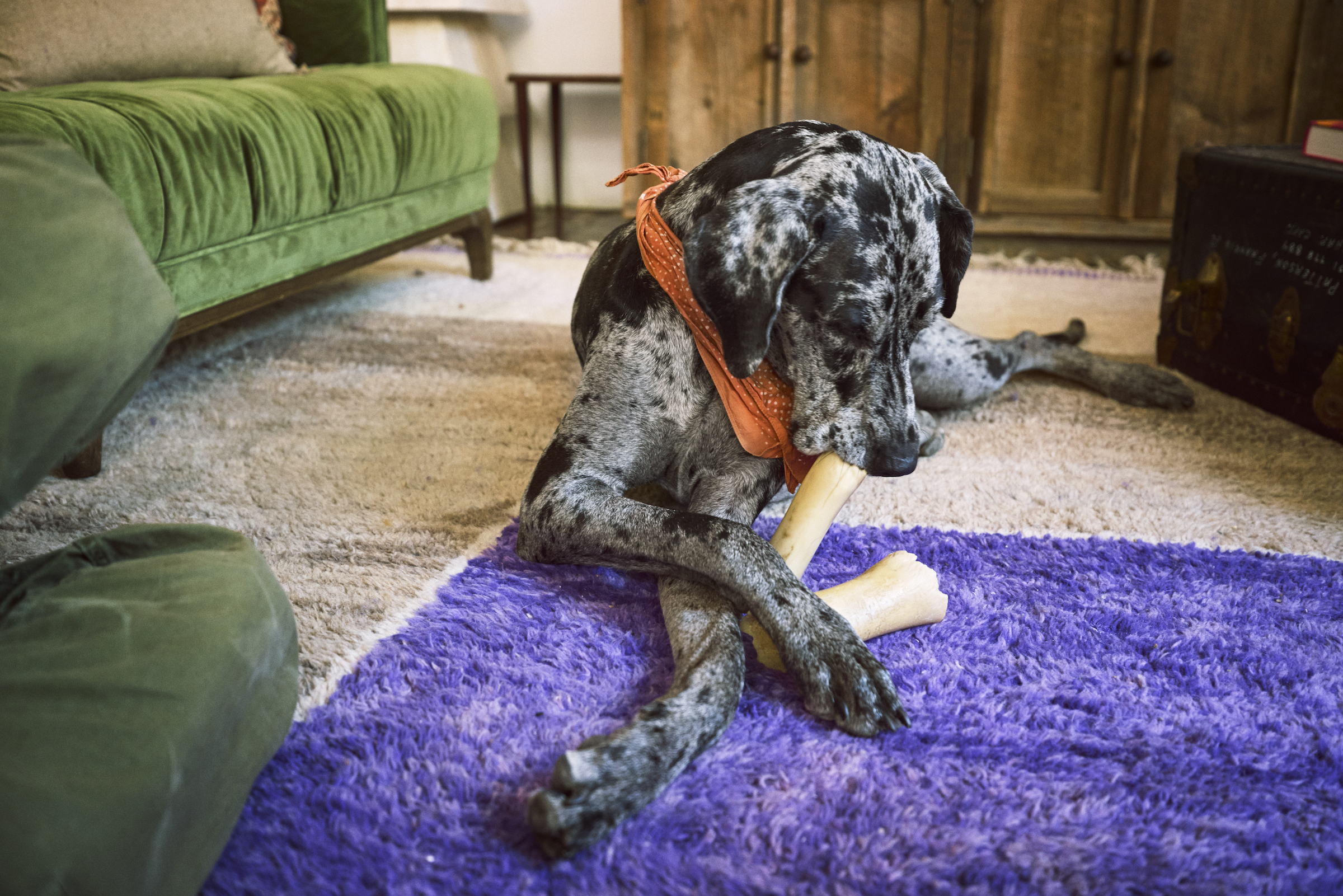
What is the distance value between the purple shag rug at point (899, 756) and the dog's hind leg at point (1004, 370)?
78 centimetres

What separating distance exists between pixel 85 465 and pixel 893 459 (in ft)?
5.00

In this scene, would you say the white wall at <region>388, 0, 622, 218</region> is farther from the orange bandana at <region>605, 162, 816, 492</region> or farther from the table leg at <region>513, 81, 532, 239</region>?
the orange bandana at <region>605, 162, 816, 492</region>

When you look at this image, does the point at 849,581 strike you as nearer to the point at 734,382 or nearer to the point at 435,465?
the point at 734,382

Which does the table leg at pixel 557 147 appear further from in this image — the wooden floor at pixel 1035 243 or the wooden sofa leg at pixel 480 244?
the wooden sofa leg at pixel 480 244

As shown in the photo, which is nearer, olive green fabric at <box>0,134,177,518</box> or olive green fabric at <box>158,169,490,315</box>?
olive green fabric at <box>0,134,177,518</box>

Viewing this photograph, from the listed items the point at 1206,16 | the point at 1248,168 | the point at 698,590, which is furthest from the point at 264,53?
the point at 1206,16

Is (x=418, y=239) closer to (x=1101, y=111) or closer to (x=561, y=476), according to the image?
(x=561, y=476)

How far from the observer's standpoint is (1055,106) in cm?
408

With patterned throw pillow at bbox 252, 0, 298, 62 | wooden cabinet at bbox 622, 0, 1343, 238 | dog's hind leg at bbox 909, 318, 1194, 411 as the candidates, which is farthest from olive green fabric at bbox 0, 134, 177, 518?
wooden cabinet at bbox 622, 0, 1343, 238

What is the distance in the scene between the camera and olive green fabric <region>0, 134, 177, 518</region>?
827mm

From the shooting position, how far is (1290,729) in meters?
1.12

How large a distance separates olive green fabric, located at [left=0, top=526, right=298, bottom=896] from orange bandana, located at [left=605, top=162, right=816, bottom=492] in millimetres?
683

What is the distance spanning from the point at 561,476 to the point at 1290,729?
1.01m

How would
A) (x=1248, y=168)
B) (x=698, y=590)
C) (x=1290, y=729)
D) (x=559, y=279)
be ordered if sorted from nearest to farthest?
1. (x=1290, y=729)
2. (x=698, y=590)
3. (x=1248, y=168)
4. (x=559, y=279)
